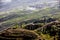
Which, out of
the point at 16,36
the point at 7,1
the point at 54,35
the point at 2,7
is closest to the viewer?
the point at 16,36

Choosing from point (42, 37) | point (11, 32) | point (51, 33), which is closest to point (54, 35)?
point (51, 33)

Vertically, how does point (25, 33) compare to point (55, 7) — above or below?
above

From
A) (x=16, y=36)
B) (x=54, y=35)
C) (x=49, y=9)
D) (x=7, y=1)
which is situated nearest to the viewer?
(x=16, y=36)

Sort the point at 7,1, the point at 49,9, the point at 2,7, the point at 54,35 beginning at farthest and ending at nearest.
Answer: the point at 7,1 < the point at 2,7 < the point at 49,9 < the point at 54,35

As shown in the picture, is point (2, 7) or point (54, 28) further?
point (2, 7)

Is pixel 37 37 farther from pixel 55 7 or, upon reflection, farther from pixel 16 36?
pixel 55 7

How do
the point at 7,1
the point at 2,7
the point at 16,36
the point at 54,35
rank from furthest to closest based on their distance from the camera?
the point at 7,1, the point at 2,7, the point at 54,35, the point at 16,36

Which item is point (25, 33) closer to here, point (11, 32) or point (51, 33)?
point (11, 32)

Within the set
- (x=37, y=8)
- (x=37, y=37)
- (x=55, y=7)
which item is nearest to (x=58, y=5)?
(x=55, y=7)

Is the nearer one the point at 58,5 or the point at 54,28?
the point at 54,28
